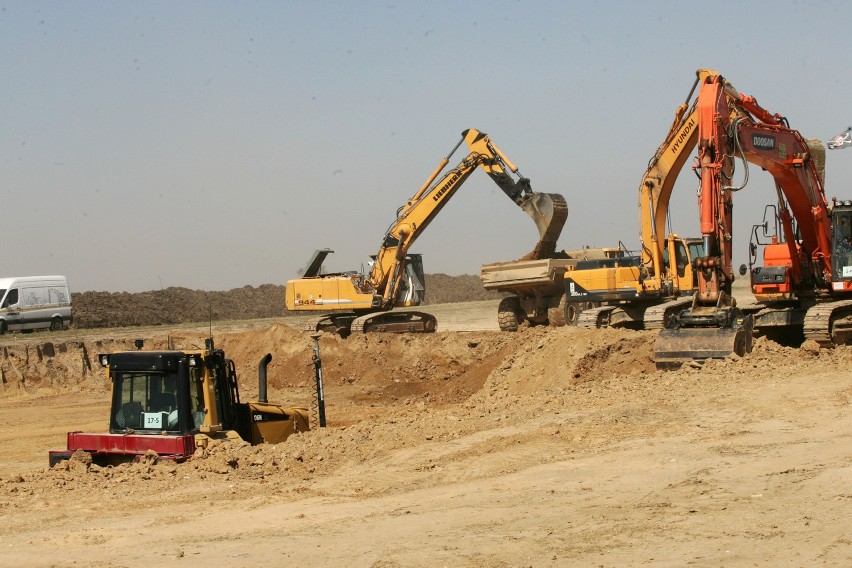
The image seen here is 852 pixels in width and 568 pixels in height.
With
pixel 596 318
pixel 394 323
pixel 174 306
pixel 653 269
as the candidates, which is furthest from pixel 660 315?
pixel 174 306

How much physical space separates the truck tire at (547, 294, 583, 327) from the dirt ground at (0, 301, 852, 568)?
376 inches

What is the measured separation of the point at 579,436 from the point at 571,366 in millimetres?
7046

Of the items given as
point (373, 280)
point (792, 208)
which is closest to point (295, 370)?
point (373, 280)

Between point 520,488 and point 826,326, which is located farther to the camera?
point 826,326

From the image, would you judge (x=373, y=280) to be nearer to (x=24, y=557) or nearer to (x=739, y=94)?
(x=739, y=94)

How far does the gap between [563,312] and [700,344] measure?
10787 millimetres

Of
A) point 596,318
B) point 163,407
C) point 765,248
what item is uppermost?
point 765,248

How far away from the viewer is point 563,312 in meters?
26.8

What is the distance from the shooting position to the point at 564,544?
24.6ft

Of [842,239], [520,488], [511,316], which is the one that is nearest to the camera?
[520,488]

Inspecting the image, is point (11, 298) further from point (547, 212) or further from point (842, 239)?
point (842, 239)

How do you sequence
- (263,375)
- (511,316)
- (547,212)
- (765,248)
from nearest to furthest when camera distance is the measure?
(263,375)
(765,248)
(547,212)
(511,316)

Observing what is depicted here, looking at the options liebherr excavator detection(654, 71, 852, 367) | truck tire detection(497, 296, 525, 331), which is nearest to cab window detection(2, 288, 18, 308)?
truck tire detection(497, 296, 525, 331)

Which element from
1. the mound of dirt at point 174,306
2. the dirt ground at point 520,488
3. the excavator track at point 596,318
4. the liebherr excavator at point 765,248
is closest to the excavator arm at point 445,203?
the excavator track at point 596,318
